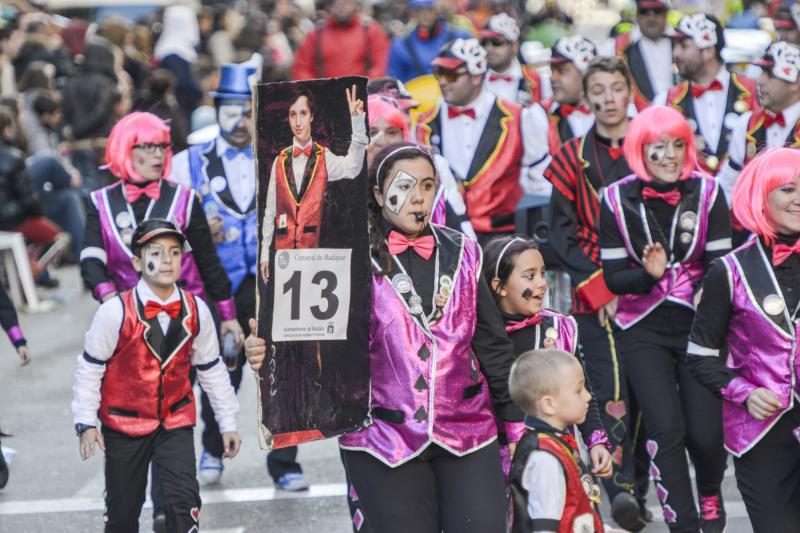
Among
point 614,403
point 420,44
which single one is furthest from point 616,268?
point 420,44

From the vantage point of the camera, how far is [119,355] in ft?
20.4

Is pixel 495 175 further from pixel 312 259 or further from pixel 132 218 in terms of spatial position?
pixel 312 259

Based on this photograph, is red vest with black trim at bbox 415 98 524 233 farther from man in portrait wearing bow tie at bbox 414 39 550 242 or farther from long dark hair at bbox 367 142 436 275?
long dark hair at bbox 367 142 436 275

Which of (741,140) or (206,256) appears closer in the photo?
(206,256)

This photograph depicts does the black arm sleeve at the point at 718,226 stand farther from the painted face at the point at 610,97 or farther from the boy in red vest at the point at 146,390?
the boy in red vest at the point at 146,390

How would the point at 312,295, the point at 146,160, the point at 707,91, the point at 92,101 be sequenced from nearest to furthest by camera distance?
the point at 312,295, the point at 146,160, the point at 707,91, the point at 92,101

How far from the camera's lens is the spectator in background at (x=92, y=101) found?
16.0 metres

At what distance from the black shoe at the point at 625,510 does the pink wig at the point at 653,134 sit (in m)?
1.59

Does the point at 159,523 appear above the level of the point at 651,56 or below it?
below

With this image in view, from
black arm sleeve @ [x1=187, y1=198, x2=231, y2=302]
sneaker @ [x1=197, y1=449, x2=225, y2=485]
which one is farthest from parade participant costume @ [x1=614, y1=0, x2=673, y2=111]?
sneaker @ [x1=197, y1=449, x2=225, y2=485]

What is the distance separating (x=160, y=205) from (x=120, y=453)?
5.13 feet

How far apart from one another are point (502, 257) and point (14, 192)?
9.44 m

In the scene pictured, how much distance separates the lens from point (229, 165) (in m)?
8.11

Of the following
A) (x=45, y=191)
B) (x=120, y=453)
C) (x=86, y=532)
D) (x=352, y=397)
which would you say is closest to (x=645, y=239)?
(x=352, y=397)
